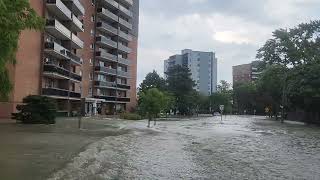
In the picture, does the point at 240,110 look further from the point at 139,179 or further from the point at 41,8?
the point at 139,179

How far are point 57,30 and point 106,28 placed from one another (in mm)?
37234

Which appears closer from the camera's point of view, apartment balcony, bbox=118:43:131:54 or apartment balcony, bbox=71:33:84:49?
apartment balcony, bbox=71:33:84:49

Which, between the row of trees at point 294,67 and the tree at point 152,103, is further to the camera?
the row of trees at point 294,67

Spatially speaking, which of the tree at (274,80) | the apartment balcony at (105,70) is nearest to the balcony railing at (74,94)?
the apartment balcony at (105,70)

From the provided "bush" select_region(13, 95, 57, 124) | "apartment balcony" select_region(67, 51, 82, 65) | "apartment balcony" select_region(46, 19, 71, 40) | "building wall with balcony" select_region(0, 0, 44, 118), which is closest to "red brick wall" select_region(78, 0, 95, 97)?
"apartment balcony" select_region(67, 51, 82, 65)

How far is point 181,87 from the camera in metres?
140

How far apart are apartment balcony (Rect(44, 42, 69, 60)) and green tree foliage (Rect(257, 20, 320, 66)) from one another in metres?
36.8

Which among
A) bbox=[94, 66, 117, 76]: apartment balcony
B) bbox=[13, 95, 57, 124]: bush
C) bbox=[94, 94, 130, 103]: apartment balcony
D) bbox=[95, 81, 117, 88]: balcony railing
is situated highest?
bbox=[94, 66, 117, 76]: apartment balcony

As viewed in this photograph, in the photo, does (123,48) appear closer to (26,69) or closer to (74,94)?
(74,94)

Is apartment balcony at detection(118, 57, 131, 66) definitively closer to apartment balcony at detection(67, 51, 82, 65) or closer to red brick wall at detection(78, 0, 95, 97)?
red brick wall at detection(78, 0, 95, 97)

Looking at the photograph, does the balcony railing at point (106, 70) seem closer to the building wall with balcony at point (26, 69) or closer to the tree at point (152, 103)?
the building wall with balcony at point (26, 69)

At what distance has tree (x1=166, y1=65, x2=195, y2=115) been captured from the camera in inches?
5477

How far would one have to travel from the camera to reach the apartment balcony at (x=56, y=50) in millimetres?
65375

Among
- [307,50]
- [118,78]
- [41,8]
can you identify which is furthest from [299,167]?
[118,78]
